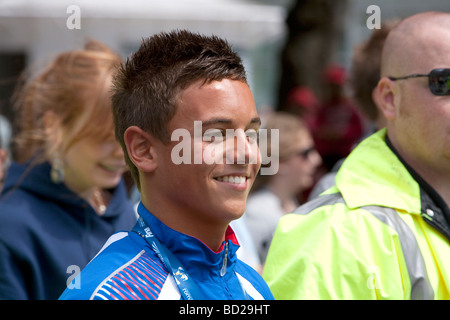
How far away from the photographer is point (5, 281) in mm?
2707

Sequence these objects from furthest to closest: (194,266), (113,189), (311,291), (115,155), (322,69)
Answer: (322,69), (113,189), (115,155), (311,291), (194,266)

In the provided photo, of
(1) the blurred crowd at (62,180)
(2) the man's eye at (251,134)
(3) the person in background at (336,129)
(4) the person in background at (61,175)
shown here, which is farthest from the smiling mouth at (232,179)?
(3) the person in background at (336,129)

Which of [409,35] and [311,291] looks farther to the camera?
[409,35]

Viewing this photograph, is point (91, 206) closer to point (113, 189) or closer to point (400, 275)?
point (113, 189)

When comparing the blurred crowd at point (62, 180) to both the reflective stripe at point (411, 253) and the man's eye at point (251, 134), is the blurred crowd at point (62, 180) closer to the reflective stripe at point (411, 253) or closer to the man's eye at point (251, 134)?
the reflective stripe at point (411, 253)

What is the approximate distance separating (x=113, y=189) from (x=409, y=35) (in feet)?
5.40

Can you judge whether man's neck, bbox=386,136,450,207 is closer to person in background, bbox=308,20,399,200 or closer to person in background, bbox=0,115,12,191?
person in background, bbox=308,20,399,200

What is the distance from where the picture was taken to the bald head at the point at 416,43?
2.50 metres

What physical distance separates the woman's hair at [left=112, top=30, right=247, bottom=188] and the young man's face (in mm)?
27

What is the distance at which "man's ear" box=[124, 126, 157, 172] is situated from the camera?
5.67ft

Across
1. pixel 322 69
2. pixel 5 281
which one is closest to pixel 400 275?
pixel 5 281

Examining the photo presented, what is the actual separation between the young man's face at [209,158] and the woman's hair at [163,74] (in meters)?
0.03
